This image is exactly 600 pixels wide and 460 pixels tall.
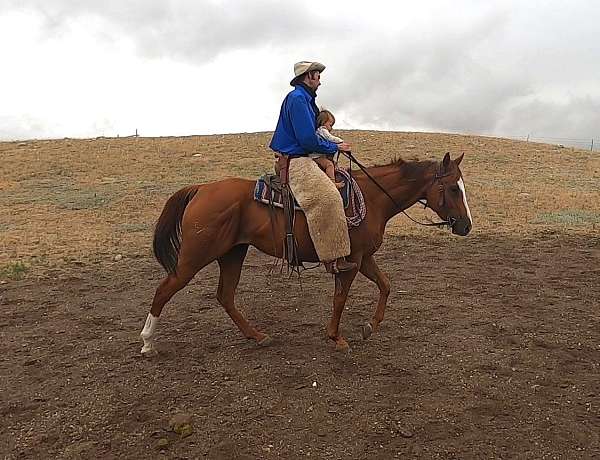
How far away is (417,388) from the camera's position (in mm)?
4781

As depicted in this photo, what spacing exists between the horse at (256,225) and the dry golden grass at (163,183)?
404mm

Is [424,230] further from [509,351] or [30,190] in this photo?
[30,190]

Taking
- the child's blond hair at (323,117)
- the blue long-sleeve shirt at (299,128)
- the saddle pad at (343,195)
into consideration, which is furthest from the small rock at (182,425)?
the child's blond hair at (323,117)

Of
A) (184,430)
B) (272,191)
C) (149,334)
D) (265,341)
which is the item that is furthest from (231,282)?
(184,430)

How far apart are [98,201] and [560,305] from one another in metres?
12.8

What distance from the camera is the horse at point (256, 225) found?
217 inches

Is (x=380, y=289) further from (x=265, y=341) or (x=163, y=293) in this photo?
(x=163, y=293)

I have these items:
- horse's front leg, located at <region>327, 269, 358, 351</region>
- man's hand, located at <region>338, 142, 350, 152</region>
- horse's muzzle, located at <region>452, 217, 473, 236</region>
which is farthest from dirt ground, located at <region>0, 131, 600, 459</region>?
man's hand, located at <region>338, 142, 350, 152</region>

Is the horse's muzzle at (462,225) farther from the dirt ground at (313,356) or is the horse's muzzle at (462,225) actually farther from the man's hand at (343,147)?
the man's hand at (343,147)

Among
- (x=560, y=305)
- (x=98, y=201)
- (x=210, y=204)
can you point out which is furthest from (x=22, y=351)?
(x=98, y=201)

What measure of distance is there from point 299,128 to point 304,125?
0.06 metres

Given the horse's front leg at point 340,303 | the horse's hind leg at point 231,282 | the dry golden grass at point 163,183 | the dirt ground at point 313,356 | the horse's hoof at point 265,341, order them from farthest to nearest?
the dry golden grass at point 163,183, the horse's hind leg at point 231,282, the horse's hoof at point 265,341, the horse's front leg at point 340,303, the dirt ground at point 313,356

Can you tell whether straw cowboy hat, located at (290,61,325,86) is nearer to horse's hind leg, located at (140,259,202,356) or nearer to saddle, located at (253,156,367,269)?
saddle, located at (253,156,367,269)

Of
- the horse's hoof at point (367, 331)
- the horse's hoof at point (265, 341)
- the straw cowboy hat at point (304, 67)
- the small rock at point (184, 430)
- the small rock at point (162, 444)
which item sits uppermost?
the straw cowboy hat at point (304, 67)
